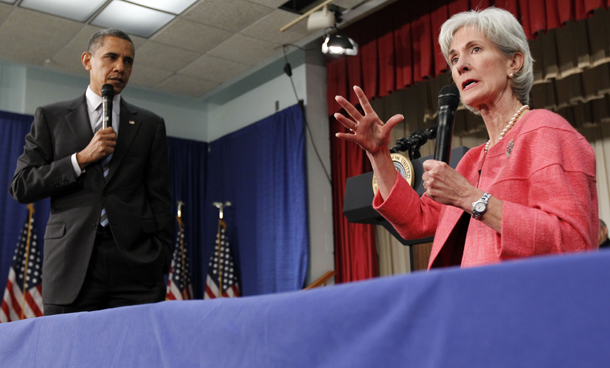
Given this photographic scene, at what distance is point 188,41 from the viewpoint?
551 cm

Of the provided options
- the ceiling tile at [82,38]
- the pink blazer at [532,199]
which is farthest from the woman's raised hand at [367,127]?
the ceiling tile at [82,38]

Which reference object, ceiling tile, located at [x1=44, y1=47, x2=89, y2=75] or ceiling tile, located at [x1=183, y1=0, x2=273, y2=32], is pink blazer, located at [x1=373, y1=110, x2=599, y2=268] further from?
ceiling tile, located at [x1=44, y1=47, x2=89, y2=75]

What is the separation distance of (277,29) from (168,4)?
0.99 m

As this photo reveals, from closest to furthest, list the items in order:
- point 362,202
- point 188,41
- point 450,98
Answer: point 450,98
point 362,202
point 188,41

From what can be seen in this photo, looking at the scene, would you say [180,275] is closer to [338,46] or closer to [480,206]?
[338,46]

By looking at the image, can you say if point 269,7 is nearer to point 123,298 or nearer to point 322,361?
point 123,298

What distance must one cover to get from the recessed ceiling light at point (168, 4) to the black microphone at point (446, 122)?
387 centimetres

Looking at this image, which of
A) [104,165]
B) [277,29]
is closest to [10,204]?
[277,29]

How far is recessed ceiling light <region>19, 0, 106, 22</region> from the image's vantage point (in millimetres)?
4816

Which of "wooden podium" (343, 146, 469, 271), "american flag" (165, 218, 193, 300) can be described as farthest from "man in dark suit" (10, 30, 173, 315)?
"american flag" (165, 218, 193, 300)

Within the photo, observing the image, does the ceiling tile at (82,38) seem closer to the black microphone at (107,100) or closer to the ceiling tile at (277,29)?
the ceiling tile at (277,29)

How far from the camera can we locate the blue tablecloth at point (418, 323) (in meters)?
0.39

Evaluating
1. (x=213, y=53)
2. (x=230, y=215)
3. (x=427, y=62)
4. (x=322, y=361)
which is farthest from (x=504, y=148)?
(x=230, y=215)

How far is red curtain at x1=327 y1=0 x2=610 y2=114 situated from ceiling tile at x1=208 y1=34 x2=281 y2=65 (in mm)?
642
